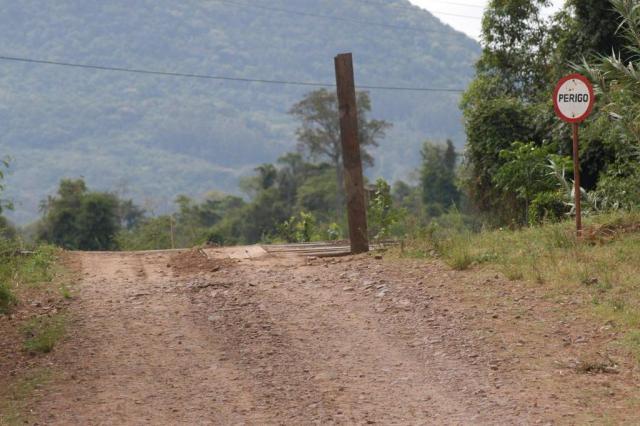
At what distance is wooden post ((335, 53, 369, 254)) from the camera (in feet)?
45.3

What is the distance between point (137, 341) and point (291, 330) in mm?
1371

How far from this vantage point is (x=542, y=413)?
6.41 metres

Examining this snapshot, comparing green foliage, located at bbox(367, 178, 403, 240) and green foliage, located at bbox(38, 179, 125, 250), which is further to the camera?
green foliage, located at bbox(38, 179, 125, 250)

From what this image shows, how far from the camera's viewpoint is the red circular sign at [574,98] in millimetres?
11938

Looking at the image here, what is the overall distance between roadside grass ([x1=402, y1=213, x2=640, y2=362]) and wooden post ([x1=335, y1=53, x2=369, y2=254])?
987 millimetres

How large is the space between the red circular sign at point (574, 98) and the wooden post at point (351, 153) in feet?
9.62

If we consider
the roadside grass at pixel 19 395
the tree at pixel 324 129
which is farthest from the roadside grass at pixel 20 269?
the tree at pixel 324 129

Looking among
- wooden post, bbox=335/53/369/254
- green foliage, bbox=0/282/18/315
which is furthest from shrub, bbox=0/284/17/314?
wooden post, bbox=335/53/369/254

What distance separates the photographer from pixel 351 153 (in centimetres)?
1388

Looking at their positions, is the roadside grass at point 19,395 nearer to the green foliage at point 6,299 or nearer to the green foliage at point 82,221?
the green foliage at point 6,299

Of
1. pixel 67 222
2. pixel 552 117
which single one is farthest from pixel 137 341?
pixel 67 222

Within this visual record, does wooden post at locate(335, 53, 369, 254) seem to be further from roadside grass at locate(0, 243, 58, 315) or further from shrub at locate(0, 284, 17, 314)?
shrub at locate(0, 284, 17, 314)

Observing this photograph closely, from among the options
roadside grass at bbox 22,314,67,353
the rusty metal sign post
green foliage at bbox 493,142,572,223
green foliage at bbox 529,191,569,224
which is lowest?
roadside grass at bbox 22,314,67,353

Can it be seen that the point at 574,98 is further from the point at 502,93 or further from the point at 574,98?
the point at 502,93
